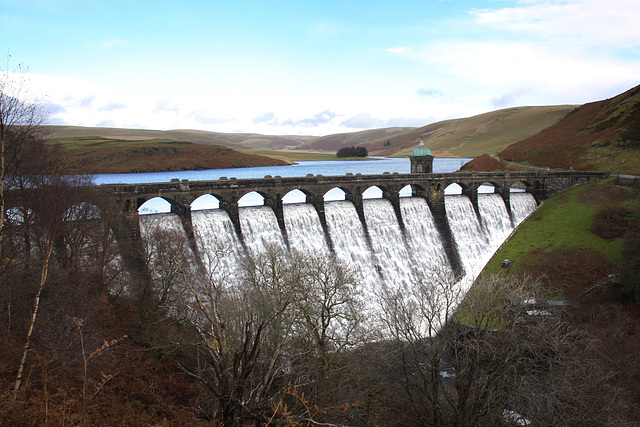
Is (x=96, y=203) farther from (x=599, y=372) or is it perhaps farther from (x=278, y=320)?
→ (x=599, y=372)

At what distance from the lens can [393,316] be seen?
2588 centimetres

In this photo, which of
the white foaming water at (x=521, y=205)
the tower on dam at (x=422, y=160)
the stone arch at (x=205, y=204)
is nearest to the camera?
the tower on dam at (x=422, y=160)

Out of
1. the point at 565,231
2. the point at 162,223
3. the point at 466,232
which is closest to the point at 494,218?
the point at 466,232

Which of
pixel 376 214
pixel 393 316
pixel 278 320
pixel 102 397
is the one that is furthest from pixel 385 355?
pixel 376 214

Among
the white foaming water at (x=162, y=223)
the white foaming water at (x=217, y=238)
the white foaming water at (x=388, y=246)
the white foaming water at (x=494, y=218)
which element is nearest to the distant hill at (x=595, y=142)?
the white foaming water at (x=494, y=218)

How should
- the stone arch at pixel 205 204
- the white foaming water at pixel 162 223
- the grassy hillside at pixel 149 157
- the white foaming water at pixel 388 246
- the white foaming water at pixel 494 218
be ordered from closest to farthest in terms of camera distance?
the white foaming water at pixel 162 223
the white foaming water at pixel 388 246
the white foaming water at pixel 494 218
the stone arch at pixel 205 204
the grassy hillside at pixel 149 157

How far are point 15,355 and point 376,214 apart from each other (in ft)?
140

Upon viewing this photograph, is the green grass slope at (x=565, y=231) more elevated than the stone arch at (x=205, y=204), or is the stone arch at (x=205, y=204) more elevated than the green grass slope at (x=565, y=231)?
the stone arch at (x=205, y=204)

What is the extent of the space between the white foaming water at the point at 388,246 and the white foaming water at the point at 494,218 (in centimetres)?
1623

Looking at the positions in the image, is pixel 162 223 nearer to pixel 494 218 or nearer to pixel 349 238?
pixel 349 238

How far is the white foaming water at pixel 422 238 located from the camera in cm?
5241

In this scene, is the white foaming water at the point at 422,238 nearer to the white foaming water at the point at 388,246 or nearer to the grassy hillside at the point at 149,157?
the white foaming water at the point at 388,246

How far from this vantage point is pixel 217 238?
1683 inches

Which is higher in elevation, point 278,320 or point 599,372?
point 278,320
